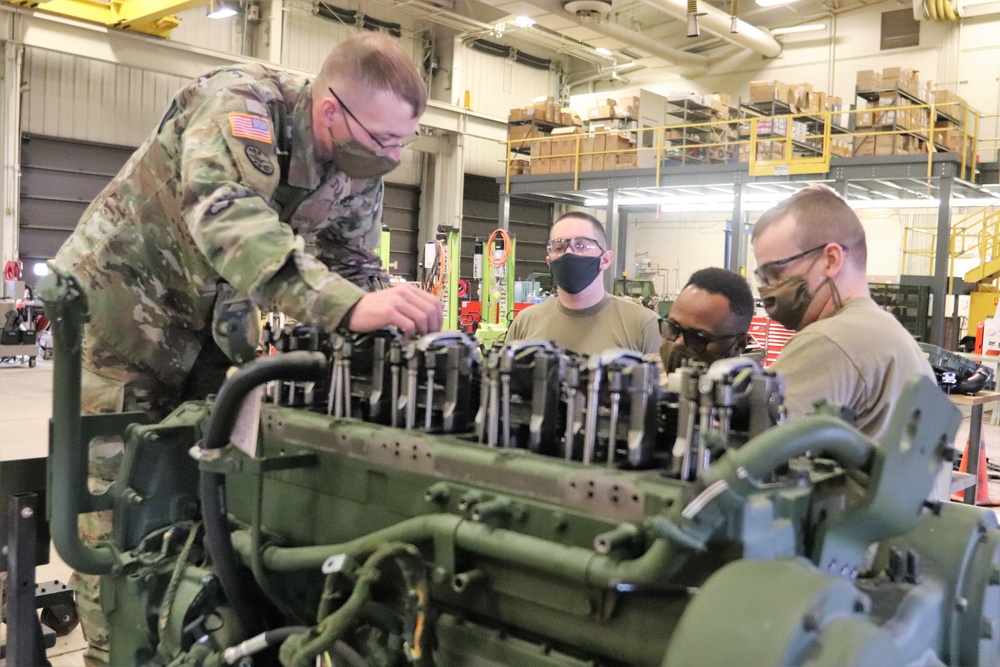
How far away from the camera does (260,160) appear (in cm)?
176

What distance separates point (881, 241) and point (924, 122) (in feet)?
14.3

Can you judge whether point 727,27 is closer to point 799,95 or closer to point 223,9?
point 799,95

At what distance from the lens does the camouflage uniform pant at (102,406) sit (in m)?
2.02

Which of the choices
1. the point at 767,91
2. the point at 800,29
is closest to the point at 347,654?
the point at 767,91

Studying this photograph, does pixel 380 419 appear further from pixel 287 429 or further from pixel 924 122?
pixel 924 122

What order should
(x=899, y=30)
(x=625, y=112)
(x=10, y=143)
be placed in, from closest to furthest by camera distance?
(x=10, y=143) < (x=625, y=112) < (x=899, y=30)

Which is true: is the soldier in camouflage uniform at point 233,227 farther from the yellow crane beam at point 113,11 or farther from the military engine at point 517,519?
the yellow crane beam at point 113,11

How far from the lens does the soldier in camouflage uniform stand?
1.56 meters

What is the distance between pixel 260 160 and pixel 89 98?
1168cm

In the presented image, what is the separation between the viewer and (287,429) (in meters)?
1.62

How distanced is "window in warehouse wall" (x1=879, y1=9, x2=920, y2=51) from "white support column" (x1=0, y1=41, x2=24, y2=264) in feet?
43.2

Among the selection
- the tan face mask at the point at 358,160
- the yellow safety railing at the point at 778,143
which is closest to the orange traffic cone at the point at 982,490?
the tan face mask at the point at 358,160

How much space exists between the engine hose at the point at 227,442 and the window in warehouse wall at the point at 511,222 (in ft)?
48.9

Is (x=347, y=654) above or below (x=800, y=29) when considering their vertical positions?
below
